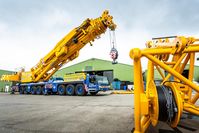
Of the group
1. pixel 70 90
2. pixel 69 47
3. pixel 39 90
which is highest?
pixel 69 47

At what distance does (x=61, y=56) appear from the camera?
44.6 feet

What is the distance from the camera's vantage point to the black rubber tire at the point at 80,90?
13.0 m

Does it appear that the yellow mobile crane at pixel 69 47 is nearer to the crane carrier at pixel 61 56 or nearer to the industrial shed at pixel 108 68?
the crane carrier at pixel 61 56

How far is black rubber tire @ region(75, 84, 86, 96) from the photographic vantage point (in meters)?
13.0

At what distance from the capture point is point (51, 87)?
49.0 feet

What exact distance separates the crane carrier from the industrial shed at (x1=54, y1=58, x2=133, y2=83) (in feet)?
48.1

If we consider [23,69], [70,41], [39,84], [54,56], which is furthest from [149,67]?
[23,69]

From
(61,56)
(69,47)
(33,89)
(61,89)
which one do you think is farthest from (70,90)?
(33,89)

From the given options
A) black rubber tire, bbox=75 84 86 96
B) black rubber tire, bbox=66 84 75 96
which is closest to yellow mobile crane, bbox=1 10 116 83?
black rubber tire, bbox=66 84 75 96

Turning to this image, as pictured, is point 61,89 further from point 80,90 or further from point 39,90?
point 39,90

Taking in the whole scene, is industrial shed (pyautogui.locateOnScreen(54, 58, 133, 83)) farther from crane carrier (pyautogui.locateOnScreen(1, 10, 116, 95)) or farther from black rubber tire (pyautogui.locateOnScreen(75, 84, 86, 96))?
black rubber tire (pyautogui.locateOnScreen(75, 84, 86, 96))

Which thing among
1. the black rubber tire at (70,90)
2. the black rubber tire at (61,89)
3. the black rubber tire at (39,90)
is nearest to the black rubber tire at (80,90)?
the black rubber tire at (70,90)

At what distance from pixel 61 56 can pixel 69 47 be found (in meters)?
1.15

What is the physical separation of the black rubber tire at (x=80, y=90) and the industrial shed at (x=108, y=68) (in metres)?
15.8
